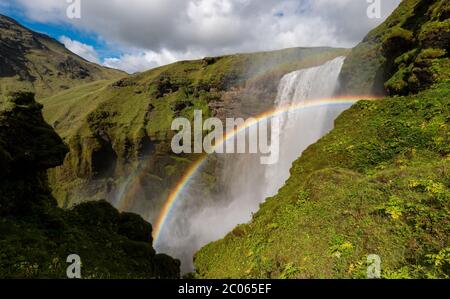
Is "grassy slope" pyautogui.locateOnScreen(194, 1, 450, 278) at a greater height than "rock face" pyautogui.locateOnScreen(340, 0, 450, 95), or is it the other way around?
"rock face" pyautogui.locateOnScreen(340, 0, 450, 95)

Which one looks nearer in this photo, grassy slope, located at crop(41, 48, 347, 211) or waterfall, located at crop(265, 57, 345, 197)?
waterfall, located at crop(265, 57, 345, 197)

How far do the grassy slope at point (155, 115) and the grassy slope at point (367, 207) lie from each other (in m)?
79.2

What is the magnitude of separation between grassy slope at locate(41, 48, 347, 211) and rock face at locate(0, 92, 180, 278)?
272 feet

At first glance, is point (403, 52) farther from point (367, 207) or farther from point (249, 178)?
point (249, 178)

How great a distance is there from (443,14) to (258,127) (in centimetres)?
6544

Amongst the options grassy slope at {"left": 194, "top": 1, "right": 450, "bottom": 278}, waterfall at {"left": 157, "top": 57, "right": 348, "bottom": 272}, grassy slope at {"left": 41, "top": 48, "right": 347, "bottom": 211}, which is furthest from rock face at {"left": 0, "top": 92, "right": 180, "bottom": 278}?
grassy slope at {"left": 41, "top": 48, "right": 347, "bottom": 211}

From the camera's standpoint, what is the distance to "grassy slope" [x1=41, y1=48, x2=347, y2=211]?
107688 millimetres

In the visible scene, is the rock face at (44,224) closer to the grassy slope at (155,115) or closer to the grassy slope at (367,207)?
the grassy slope at (367,207)

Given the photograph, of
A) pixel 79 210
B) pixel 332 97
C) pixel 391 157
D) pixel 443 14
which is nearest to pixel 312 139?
pixel 332 97

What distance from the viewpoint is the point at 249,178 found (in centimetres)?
9206

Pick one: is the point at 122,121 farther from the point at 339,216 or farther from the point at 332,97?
the point at 339,216

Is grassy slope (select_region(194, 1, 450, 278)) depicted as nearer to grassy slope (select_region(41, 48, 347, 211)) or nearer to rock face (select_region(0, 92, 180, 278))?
rock face (select_region(0, 92, 180, 278))

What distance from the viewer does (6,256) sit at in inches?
433

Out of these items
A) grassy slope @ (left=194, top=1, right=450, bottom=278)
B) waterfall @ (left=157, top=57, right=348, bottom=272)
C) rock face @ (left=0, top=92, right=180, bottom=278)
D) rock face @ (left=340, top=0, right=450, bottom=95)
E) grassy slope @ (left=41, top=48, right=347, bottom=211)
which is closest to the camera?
grassy slope @ (left=194, top=1, right=450, bottom=278)
